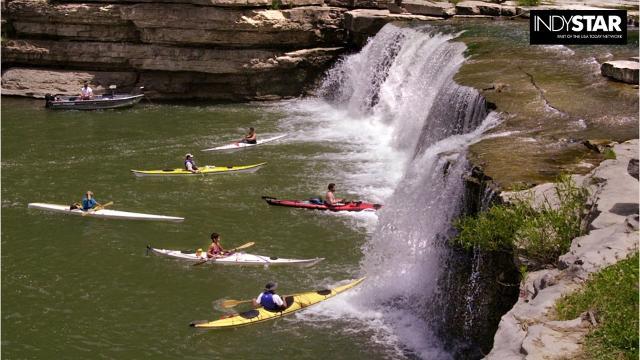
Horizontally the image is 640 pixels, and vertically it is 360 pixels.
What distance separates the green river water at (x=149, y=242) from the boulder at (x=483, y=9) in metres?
9.26

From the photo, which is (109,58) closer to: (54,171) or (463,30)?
(54,171)

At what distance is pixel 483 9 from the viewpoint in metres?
30.7

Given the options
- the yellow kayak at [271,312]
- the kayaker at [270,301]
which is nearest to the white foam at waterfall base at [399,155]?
the yellow kayak at [271,312]

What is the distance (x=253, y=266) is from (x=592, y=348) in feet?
31.2

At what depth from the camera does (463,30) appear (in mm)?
26875

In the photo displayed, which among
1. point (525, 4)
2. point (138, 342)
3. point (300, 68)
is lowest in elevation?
point (138, 342)

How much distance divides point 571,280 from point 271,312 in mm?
6396

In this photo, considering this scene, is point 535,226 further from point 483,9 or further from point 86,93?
point 86,93

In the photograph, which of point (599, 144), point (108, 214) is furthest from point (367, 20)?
point (599, 144)

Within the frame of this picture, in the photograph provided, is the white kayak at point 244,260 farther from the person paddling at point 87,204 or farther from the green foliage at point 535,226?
the green foliage at point 535,226

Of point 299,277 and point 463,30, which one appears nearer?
point 299,277

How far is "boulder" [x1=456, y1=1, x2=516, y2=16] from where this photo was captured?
3031 centimetres

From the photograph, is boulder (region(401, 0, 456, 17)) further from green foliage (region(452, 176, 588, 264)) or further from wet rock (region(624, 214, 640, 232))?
wet rock (region(624, 214, 640, 232))

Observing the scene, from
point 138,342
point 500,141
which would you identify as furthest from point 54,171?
point 500,141
